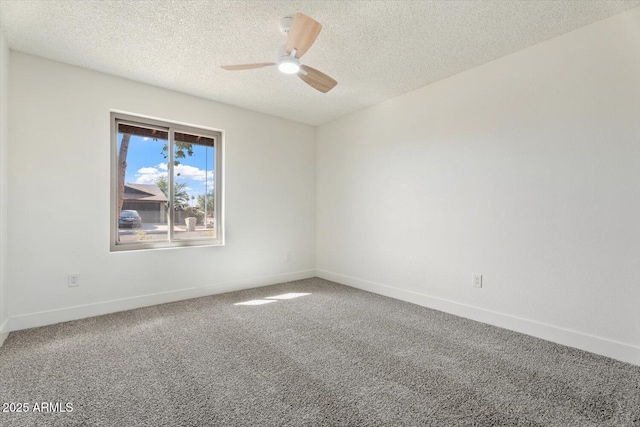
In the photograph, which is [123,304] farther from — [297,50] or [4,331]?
[297,50]

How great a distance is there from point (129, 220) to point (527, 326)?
4.02 metres

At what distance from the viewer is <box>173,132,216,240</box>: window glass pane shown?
3.59m

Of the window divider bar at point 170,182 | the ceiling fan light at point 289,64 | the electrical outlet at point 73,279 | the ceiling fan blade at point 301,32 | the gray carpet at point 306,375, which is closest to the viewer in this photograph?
the gray carpet at point 306,375

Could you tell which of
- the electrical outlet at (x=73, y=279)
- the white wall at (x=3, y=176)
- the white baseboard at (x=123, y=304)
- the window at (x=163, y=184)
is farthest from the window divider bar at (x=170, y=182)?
the white wall at (x=3, y=176)

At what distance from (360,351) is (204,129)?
10.3 ft

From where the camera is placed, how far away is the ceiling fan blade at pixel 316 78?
92.2 inches

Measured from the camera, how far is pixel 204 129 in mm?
3746

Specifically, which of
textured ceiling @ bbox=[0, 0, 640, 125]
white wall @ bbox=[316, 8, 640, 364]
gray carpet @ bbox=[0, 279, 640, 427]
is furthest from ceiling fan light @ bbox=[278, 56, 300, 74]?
gray carpet @ bbox=[0, 279, 640, 427]

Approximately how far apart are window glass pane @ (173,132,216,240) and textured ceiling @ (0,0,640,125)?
0.75 m

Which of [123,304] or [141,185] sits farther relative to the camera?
[141,185]

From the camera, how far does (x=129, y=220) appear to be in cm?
323

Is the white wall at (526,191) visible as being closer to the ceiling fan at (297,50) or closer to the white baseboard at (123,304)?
the ceiling fan at (297,50)

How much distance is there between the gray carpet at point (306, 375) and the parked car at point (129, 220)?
971 millimetres

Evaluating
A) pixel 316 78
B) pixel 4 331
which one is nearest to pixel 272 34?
pixel 316 78
